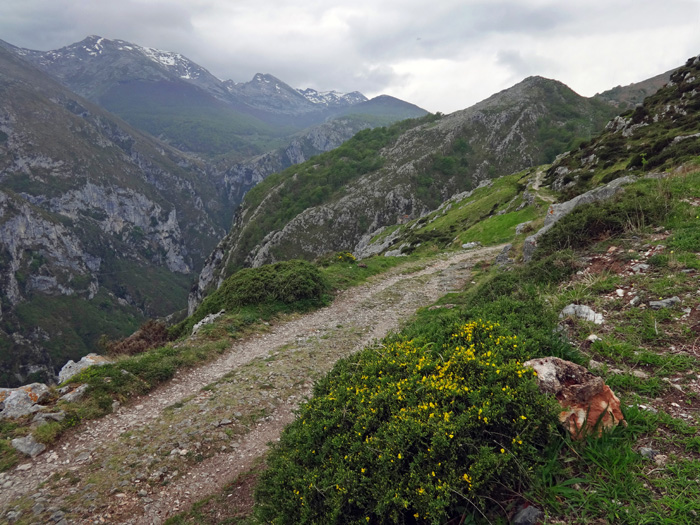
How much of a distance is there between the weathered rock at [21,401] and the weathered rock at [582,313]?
1512 centimetres

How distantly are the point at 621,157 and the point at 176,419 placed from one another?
162 ft

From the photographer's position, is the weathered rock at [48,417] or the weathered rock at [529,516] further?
the weathered rock at [48,417]

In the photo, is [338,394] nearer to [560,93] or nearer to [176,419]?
[176,419]

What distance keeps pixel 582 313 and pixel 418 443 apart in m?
5.61

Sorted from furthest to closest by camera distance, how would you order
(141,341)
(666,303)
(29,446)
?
(141,341) < (29,446) < (666,303)

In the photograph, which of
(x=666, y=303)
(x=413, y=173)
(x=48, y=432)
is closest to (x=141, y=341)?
(x=48, y=432)

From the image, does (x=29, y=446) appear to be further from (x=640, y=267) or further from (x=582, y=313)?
(x=640, y=267)

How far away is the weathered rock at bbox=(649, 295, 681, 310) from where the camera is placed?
709cm

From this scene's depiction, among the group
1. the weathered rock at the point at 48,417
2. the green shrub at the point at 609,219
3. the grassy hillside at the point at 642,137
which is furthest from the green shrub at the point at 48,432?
the grassy hillside at the point at 642,137

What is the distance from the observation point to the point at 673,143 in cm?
2944

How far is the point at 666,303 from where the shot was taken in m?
7.17

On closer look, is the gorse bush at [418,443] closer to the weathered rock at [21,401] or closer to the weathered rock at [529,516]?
the weathered rock at [529,516]

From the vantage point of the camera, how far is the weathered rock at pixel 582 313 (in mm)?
7568

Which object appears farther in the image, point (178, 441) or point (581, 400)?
point (178, 441)
